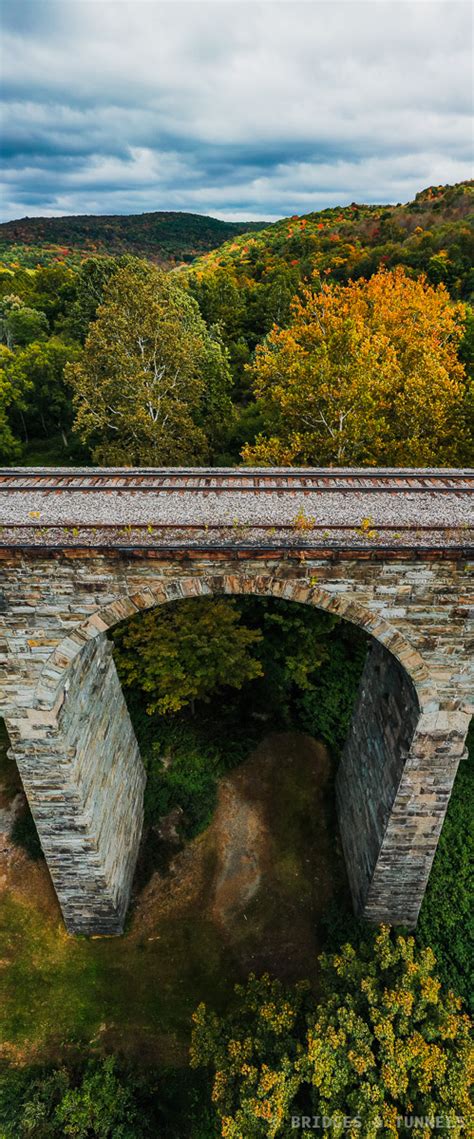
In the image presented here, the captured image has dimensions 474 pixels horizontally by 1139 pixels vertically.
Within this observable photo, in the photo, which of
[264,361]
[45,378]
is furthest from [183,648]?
[45,378]

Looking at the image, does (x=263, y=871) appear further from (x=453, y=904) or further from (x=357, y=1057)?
(x=357, y=1057)

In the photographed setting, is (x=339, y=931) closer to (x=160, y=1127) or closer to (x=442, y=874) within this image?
(x=442, y=874)

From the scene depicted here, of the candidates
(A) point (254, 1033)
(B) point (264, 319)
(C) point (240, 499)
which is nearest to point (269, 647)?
(C) point (240, 499)

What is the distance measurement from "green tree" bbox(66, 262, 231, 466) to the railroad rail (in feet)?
42.4

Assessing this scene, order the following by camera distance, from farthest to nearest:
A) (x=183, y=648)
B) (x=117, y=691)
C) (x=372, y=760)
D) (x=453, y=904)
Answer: (x=183, y=648) < (x=117, y=691) < (x=453, y=904) < (x=372, y=760)

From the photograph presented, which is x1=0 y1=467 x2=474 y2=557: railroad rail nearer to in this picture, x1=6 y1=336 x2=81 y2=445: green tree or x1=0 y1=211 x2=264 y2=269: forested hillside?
x1=6 y1=336 x2=81 y2=445: green tree

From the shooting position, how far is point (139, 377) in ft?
83.0

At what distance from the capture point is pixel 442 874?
16188 millimetres

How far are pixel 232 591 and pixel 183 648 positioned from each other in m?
7.69

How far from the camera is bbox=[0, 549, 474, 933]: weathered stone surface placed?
10.6 m

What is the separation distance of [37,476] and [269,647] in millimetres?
10560

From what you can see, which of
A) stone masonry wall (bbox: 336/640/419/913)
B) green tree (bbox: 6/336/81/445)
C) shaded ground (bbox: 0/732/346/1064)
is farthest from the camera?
green tree (bbox: 6/336/81/445)

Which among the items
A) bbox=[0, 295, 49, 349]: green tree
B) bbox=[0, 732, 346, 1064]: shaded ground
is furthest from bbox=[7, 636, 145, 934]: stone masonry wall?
bbox=[0, 295, 49, 349]: green tree

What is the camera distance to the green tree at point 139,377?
2542 centimetres
